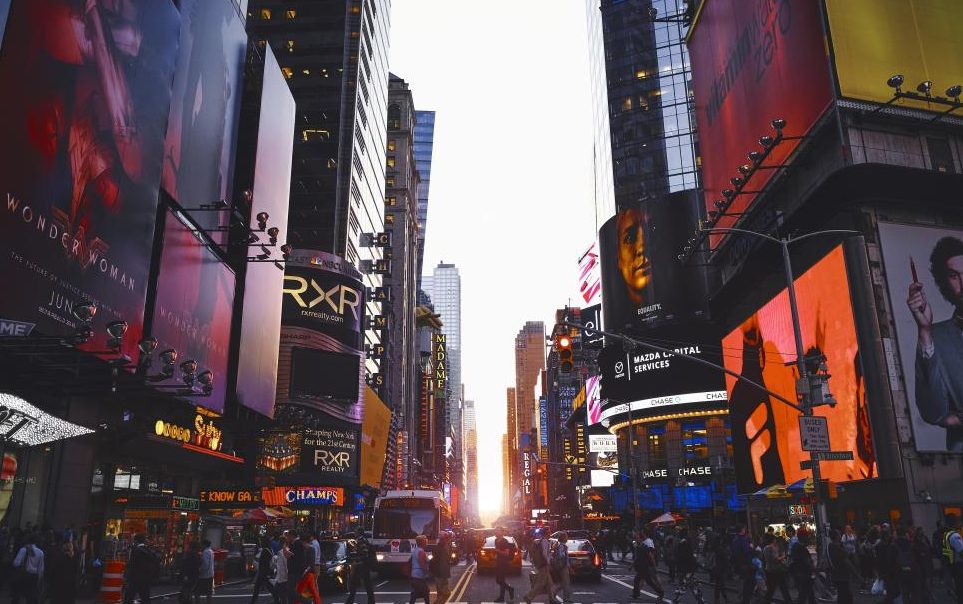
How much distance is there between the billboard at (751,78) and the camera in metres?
34.7

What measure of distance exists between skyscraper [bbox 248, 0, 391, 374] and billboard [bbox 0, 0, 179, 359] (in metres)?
50.8

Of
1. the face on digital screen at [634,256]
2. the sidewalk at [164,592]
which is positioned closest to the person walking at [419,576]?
the sidewalk at [164,592]

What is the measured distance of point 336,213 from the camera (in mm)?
79812

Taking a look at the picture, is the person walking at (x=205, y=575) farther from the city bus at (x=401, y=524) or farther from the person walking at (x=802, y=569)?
the person walking at (x=802, y=569)

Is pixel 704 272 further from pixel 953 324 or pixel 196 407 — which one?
pixel 196 407

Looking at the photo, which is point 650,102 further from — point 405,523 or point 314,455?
point 405,523

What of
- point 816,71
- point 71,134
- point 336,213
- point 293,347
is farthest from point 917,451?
point 336,213

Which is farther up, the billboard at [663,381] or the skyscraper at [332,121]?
the skyscraper at [332,121]

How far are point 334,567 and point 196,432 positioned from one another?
38.4 feet

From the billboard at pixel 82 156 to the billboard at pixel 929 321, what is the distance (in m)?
30.7

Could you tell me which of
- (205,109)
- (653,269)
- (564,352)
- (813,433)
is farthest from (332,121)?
(813,433)

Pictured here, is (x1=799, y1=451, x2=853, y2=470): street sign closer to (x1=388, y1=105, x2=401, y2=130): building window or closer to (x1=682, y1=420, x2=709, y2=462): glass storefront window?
(x1=682, y1=420, x2=709, y2=462): glass storefront window

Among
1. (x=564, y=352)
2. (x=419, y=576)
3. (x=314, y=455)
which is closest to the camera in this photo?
(x=419, y=576)

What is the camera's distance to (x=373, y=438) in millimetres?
74938
